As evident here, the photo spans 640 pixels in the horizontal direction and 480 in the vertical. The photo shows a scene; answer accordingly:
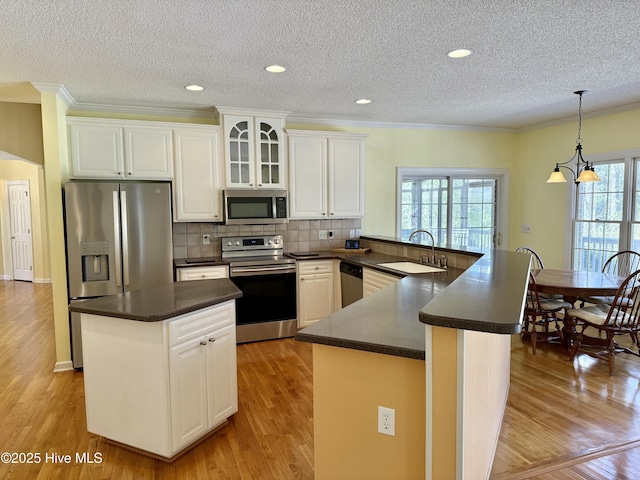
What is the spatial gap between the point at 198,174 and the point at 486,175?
4097 mm

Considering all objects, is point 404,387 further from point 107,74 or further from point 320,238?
point 320,238

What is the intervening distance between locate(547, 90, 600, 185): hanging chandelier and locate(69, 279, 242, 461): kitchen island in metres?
3.58

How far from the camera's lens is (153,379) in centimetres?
222

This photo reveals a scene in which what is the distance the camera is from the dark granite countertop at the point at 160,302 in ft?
7.18

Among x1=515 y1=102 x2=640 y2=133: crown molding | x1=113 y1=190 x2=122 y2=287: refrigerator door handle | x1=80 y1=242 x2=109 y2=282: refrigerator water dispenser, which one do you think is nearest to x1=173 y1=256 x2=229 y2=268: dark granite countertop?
x1=113 y1=190 x2=122 y2=287: refrigerator door handle

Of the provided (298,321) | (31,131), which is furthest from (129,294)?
(31,131)

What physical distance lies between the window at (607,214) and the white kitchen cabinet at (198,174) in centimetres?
450

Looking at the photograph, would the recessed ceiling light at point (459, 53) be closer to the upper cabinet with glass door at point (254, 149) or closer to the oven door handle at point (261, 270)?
the upper cabinet with glass door at point (254, 149)

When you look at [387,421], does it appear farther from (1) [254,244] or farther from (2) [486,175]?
(2) [486,175]

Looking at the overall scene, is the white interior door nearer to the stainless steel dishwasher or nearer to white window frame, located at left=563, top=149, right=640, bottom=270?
the stainless steel dishwasher

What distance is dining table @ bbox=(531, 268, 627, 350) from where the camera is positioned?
11.6 ft

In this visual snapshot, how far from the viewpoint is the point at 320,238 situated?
522 centimetres

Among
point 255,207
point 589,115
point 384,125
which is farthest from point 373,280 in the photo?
point 589,115

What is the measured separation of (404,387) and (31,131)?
460 cm
